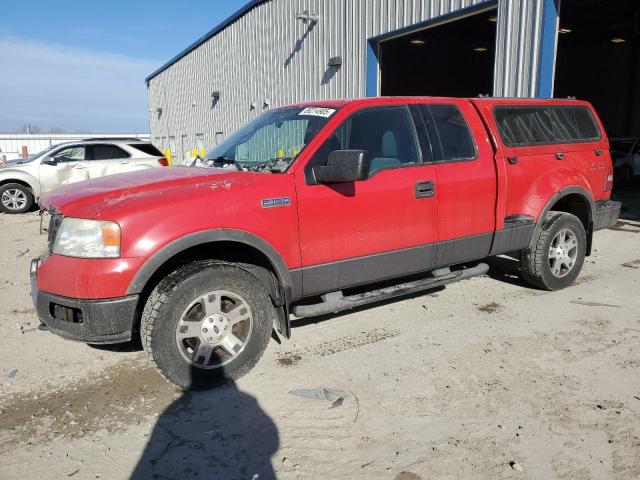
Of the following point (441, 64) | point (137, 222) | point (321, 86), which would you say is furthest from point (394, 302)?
point (441, 64)

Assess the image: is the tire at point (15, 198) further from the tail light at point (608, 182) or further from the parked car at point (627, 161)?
the parked car at point (627, 161)

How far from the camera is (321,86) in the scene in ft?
44.2

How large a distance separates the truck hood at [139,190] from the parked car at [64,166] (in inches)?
333

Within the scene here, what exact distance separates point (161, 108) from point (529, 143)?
99.1 feet

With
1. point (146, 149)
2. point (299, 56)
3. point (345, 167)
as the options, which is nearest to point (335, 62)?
point (299, 56)

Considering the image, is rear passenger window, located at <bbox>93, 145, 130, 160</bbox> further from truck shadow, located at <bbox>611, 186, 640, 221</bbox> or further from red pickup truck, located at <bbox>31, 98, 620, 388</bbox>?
truck shadow, located at <bbox>611, 186, 640, 221</bbox>

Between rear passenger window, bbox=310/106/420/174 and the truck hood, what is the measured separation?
0.85m

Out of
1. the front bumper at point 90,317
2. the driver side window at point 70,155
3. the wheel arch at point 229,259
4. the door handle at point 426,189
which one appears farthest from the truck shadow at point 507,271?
the driver side window at point 70,155

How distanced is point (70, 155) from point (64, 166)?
0.33 m

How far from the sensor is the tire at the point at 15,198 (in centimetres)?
1176

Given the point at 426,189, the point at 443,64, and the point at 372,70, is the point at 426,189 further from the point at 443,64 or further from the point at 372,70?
the point at 443,64

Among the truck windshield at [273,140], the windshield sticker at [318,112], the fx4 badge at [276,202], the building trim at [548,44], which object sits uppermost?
the building trim at [548,44]

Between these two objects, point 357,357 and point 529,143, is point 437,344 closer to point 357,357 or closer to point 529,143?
point 357,357

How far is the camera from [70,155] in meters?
12.1
